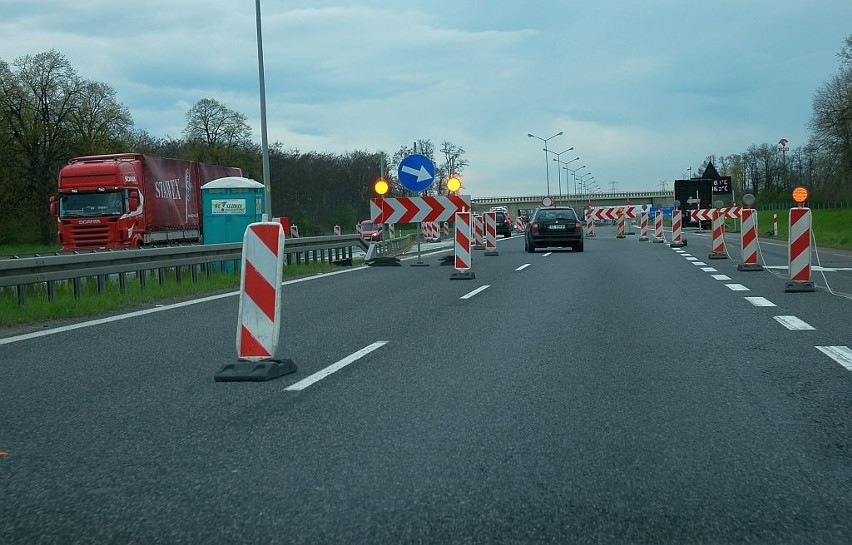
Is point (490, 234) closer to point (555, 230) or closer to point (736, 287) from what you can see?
point (555, 230)

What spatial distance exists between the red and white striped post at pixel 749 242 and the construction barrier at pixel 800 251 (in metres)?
4.48

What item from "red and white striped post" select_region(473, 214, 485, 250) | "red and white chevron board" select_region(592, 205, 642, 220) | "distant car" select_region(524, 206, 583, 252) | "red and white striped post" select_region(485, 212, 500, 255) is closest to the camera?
"distant car" select_region(524, 206, 583, 252)

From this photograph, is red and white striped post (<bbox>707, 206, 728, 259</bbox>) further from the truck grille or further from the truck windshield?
the truck grille

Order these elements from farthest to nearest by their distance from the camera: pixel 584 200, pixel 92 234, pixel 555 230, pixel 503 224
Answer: pixel 584 200 → pixel 503 224 → pixel 555 230 → pixel 92 234

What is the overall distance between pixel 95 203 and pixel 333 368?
22.3 metres

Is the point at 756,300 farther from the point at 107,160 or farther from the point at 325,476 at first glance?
the point at 107,160

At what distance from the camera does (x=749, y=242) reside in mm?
19688

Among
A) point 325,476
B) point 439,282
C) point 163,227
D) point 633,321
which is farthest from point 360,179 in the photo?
point 325,476

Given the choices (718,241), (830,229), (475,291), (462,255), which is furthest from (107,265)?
(830,229)

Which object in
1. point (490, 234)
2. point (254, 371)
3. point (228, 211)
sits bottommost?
point (254, 371)

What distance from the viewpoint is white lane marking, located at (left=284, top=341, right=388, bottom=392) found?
278 inches

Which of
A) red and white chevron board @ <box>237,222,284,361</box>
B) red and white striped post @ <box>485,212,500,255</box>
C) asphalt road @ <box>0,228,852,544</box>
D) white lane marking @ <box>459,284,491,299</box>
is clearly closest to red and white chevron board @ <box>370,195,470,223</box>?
white lane marking @ <box>459,284,491,299</box>

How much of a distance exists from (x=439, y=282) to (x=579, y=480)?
1322cm

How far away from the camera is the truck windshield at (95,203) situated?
28.0 metres
